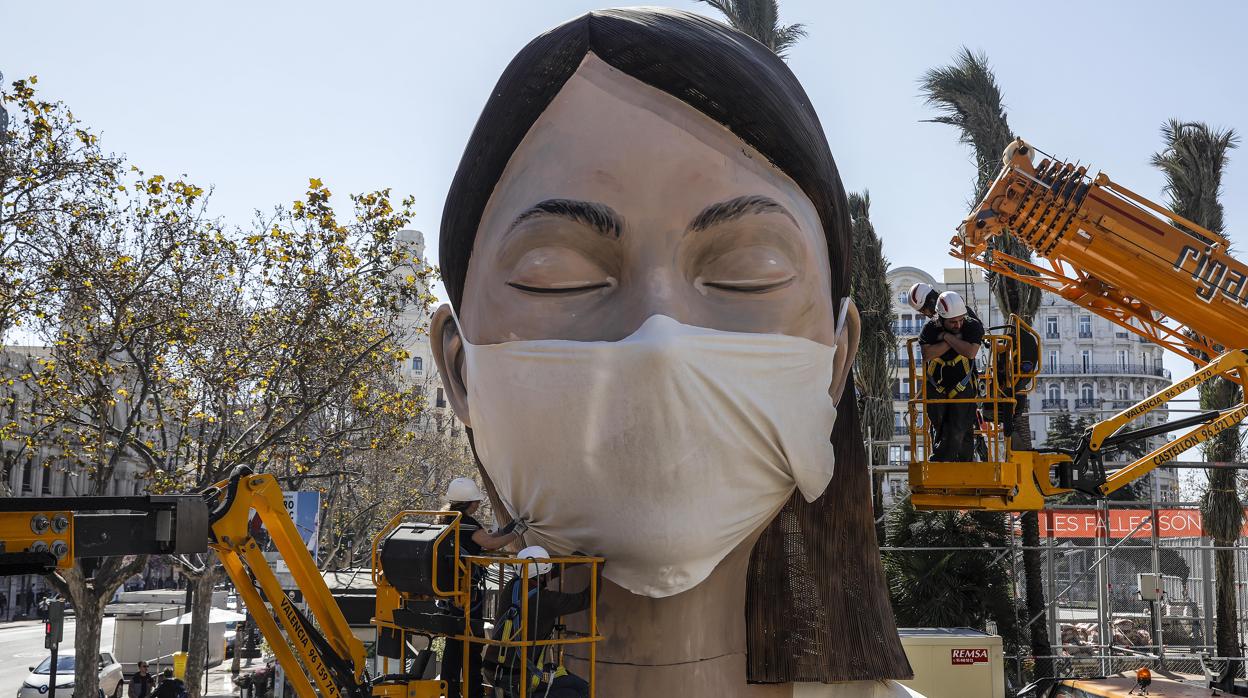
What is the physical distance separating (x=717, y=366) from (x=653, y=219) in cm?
61

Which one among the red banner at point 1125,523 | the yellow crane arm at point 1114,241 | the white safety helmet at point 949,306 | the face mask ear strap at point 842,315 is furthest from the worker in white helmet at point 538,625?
the red banner at point 1125,523

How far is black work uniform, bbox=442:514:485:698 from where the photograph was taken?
477 cm

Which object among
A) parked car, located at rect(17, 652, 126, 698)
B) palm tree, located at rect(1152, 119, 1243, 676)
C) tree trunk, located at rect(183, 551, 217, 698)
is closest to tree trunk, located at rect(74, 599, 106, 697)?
tree trunk, located at rect(183, 551, 217, 698)

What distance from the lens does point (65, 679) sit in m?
22.4

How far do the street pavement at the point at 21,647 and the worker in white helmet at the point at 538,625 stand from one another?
2096cm

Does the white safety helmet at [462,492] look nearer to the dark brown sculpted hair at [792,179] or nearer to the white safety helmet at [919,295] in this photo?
the dark brown sculpted hair at [792,179]

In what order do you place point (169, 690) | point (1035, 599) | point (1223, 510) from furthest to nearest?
point (1223, 510)
point (169, 690)
point (1035, 599)

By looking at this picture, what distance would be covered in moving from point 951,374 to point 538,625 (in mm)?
3984

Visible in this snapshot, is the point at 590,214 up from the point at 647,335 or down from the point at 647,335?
up

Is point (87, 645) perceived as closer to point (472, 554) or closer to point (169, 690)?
point (169, 690)

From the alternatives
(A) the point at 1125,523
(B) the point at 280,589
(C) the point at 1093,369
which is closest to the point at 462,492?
(B) the point at 280,589

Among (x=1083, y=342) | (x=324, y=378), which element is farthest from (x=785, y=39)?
(x=1083, y=342)

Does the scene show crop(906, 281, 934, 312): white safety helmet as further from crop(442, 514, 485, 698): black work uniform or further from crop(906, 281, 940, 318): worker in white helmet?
crop(442, 514, 485, 698): black work uniform

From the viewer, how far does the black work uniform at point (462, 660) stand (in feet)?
15.7
